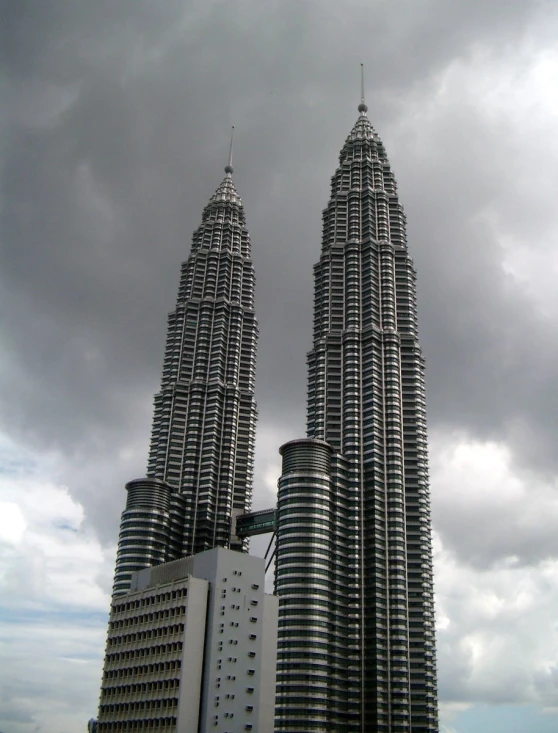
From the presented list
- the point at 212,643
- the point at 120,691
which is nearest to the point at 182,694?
the point at 212,643

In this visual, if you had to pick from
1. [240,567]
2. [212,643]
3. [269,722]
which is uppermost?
[240,567]

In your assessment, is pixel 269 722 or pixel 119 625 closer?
pixel 269 722

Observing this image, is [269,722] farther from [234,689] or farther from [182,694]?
[182,694]

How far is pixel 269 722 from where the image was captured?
502ft

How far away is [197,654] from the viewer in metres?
150

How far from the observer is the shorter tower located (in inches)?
5778

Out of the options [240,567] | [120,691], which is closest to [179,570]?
[240,567]

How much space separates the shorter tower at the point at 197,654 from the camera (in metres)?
147

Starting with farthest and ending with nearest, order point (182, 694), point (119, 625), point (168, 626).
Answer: point (119, 625) → point (168, 626) → point (182, 694)

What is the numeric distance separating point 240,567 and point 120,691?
34.4 metres

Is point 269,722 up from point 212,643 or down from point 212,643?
down

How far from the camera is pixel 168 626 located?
506 ft

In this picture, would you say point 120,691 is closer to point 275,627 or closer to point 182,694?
point 182,694

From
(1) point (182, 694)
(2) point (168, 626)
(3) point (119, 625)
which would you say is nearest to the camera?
(1) point (182, 694)
